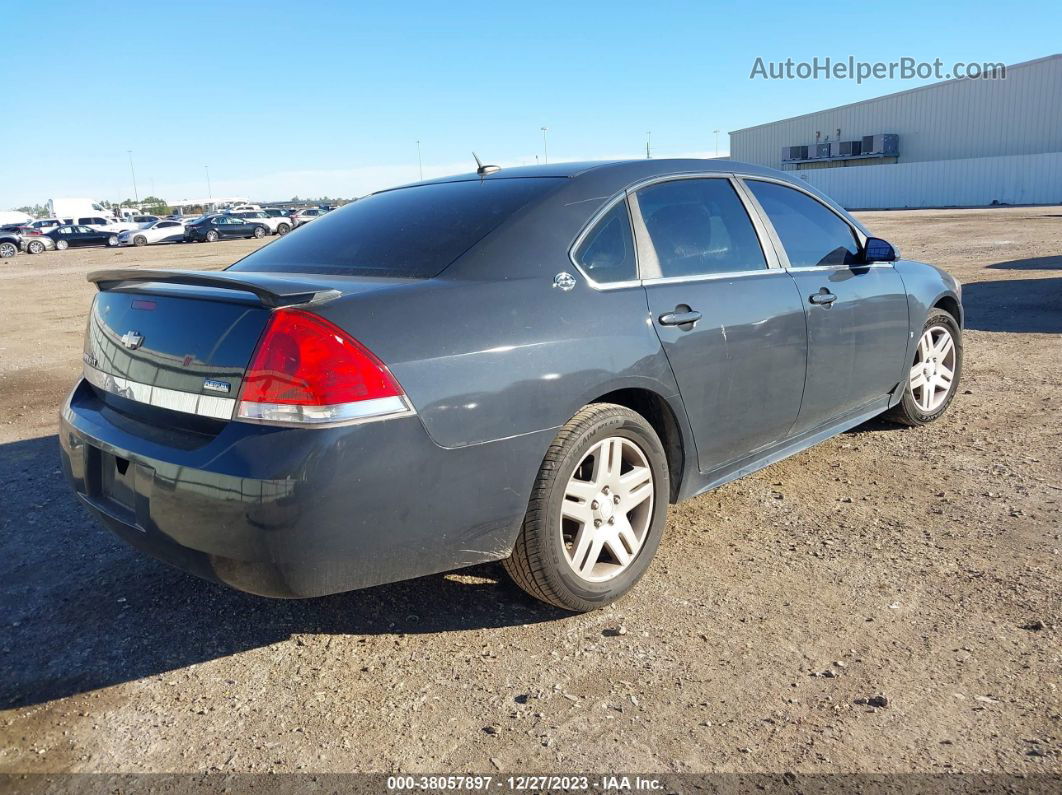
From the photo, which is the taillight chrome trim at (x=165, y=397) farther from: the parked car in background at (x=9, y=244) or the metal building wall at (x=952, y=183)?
the metal building wall at (x=952, y=183)

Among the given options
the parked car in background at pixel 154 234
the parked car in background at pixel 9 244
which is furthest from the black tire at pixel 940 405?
the parked car in background at pixel 154 234

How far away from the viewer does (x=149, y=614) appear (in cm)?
326

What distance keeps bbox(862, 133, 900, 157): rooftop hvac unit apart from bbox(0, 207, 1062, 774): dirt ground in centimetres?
6092

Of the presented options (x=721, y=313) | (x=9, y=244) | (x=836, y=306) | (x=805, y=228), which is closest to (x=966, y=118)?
(x=9, y=244)

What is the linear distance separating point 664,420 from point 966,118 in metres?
60.1

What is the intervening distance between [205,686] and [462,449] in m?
1.15

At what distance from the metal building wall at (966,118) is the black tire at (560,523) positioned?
57.0m

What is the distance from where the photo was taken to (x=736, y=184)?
396 cm

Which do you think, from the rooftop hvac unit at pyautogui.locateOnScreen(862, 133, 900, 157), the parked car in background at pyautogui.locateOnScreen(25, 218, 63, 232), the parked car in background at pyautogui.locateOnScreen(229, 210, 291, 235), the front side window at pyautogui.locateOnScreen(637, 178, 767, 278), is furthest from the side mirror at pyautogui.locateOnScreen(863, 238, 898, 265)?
the rooftop hvac unit at pyautogui.locateOnScreen(862, 133, 900, 157)

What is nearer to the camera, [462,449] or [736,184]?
[462,449]

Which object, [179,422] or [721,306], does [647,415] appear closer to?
[721,306]

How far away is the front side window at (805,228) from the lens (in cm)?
408

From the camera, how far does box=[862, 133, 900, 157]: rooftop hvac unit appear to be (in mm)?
58906

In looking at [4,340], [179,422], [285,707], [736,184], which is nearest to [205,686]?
[285,707]
